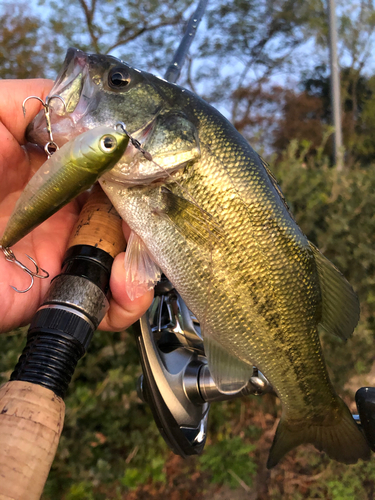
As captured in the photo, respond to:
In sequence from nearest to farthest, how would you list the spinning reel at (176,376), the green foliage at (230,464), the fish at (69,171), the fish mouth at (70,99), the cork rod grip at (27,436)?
the cork rod grip at (27,436), the fish at (69,171), the fish mouth at (70,99), the spinning reel at (176,376), the green foliage at (230,464)

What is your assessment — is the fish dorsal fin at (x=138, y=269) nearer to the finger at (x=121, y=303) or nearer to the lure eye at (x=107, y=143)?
the finger at (x=121, y=303)

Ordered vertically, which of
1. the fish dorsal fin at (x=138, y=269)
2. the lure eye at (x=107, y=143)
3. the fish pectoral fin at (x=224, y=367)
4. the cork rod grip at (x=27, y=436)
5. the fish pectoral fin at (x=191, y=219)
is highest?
the lure eye at (x=107, y=143)

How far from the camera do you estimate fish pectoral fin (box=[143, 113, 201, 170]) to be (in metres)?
1.03

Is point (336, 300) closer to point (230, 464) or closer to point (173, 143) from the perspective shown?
point (173, 143)

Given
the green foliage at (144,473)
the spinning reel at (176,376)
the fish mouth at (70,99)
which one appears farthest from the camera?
the green foliage at (144,473)

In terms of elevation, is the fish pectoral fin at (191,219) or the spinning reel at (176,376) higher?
the fish pectoral fin at (191,219)

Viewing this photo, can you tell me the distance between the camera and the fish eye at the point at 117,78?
1.05 metres

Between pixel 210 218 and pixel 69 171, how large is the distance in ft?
1.44

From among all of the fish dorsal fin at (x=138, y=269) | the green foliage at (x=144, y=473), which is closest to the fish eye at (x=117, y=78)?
the fish dorsal fin at (x=138, y=269)

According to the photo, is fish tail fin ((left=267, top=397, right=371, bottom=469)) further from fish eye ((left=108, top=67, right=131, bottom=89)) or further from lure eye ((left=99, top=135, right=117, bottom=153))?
fish eye ((left=108, top=67, right=131, bottom=89))

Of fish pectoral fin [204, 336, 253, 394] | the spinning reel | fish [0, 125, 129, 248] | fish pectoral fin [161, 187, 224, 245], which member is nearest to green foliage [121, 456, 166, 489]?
the spinning reel

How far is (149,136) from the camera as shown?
1.05m

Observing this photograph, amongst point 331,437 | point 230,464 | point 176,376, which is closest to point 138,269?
point 176,376

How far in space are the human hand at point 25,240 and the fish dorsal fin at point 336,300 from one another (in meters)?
0.61
